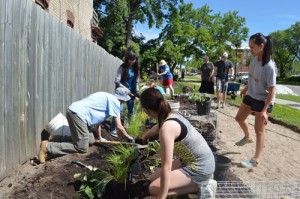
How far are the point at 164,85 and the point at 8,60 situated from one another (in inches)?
377

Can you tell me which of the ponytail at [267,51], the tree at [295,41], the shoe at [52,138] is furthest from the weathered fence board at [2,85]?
the tree at [295,41]

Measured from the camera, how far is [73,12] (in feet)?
50.6

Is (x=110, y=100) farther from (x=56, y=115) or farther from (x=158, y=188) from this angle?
(x=158, y=188)

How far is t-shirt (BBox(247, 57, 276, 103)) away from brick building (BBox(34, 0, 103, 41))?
268 inches

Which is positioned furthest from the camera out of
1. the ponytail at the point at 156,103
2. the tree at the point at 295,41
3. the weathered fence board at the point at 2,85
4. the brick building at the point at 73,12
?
the tree at the point at 295,41

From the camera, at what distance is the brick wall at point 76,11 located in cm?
1238

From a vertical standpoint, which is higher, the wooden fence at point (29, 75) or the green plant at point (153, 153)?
the wooden fence at point (29, 75)

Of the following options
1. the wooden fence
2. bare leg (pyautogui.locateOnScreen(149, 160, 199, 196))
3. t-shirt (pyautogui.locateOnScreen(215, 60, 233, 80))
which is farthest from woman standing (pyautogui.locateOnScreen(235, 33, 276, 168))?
t-shirt (pyautogui.locateOnScreen(215, 60, 233, 80))

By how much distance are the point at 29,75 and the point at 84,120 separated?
39.2 inches

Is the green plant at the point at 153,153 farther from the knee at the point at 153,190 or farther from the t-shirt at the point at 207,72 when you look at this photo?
the t-shirt at the point at 207,72

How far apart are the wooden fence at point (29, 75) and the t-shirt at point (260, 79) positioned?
315 centimetres

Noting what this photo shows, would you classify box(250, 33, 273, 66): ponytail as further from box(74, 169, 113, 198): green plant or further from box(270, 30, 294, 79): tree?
box(270, 30, 294, 79): tree

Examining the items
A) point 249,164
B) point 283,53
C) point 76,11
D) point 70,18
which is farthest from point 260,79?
point 283,53

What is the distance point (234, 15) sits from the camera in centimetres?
A: 6181
